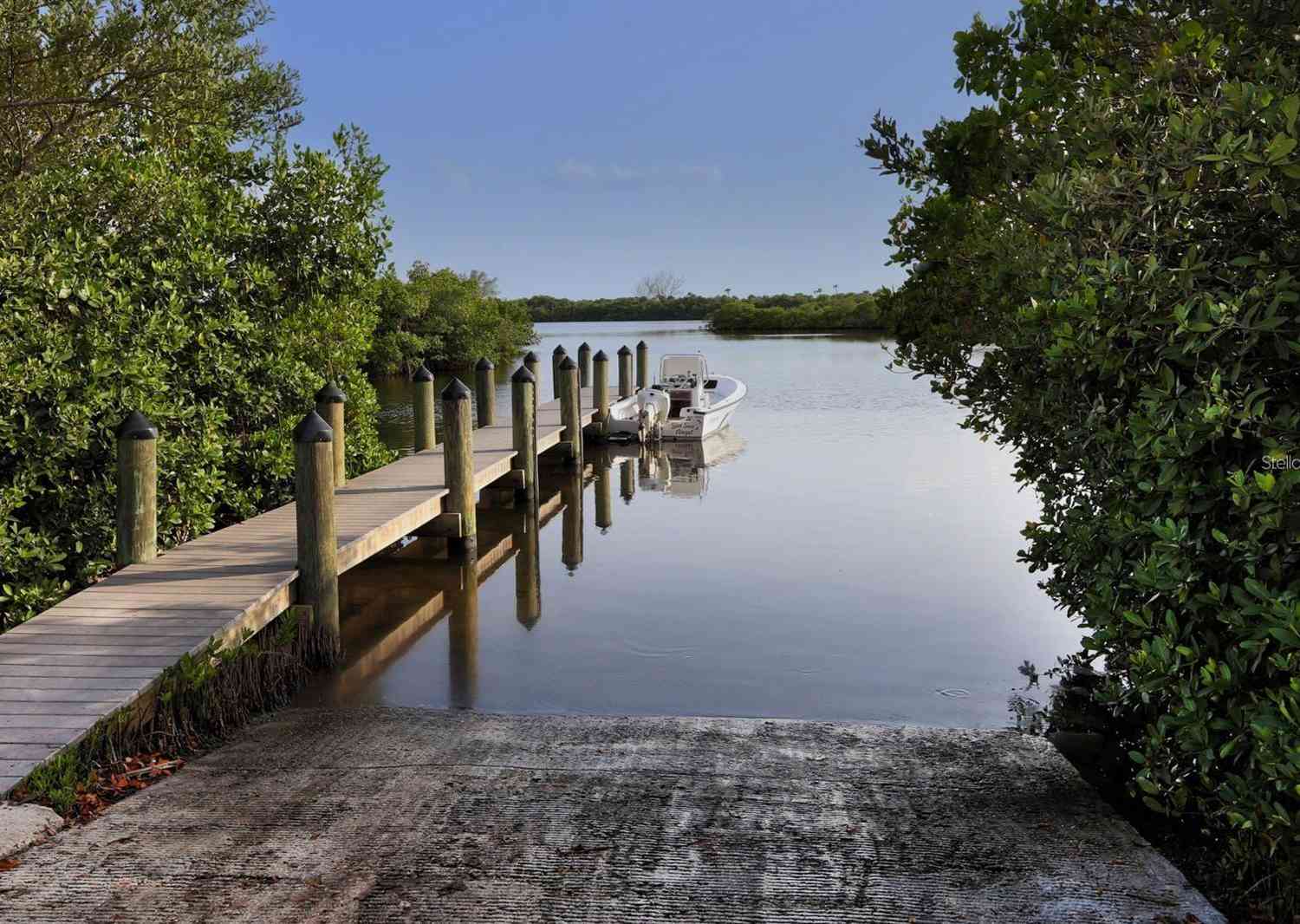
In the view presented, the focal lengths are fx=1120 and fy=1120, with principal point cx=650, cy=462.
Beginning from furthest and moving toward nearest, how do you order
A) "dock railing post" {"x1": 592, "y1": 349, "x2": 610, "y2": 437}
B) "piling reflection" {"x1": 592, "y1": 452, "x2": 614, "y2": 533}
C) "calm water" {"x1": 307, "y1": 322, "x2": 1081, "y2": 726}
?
"dock railing post" {"x1": 592, "y1": 349, "x2": 610, "y2": 437} < "piling reflection" {"x1": 592, "y1": 452, "x2": 614, "y2": 533} < "calm water" {"x1": 307, "y1": 322, "x2": 1081, "y2": 726}

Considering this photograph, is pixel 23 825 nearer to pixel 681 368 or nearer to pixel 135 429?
pixel 135 429

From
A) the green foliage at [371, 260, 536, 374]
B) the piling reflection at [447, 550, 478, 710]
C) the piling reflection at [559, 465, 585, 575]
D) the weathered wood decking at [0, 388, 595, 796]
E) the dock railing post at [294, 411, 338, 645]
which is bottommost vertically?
the piling reflection at [447, 550, 478, 710]

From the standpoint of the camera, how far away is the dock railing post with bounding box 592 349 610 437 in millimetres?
19719

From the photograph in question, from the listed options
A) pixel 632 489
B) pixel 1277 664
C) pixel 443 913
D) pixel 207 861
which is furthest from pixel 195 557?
pixel 632 489

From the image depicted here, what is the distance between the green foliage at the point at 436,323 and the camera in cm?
3456

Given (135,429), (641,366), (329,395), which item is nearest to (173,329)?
(329,395)

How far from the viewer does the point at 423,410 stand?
13.3m

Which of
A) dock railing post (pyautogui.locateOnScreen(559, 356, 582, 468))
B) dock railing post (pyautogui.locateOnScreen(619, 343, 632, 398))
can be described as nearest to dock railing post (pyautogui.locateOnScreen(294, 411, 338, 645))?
dock railing post (pyautogui.locateOnScreen(559, 356, 582, 468))

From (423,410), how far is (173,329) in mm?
4449

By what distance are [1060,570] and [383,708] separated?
3.68 meters

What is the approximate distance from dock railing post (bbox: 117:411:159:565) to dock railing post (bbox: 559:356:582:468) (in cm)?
958

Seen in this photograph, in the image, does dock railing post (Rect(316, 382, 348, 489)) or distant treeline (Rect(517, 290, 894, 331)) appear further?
distant treeline (Rect(517, 290, 894, 331))

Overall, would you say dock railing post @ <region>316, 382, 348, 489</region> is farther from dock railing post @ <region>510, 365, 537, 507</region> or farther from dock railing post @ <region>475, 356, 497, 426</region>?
dock railing post @ <region>475, 356, 497, 426</region>

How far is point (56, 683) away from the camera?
524 cm
